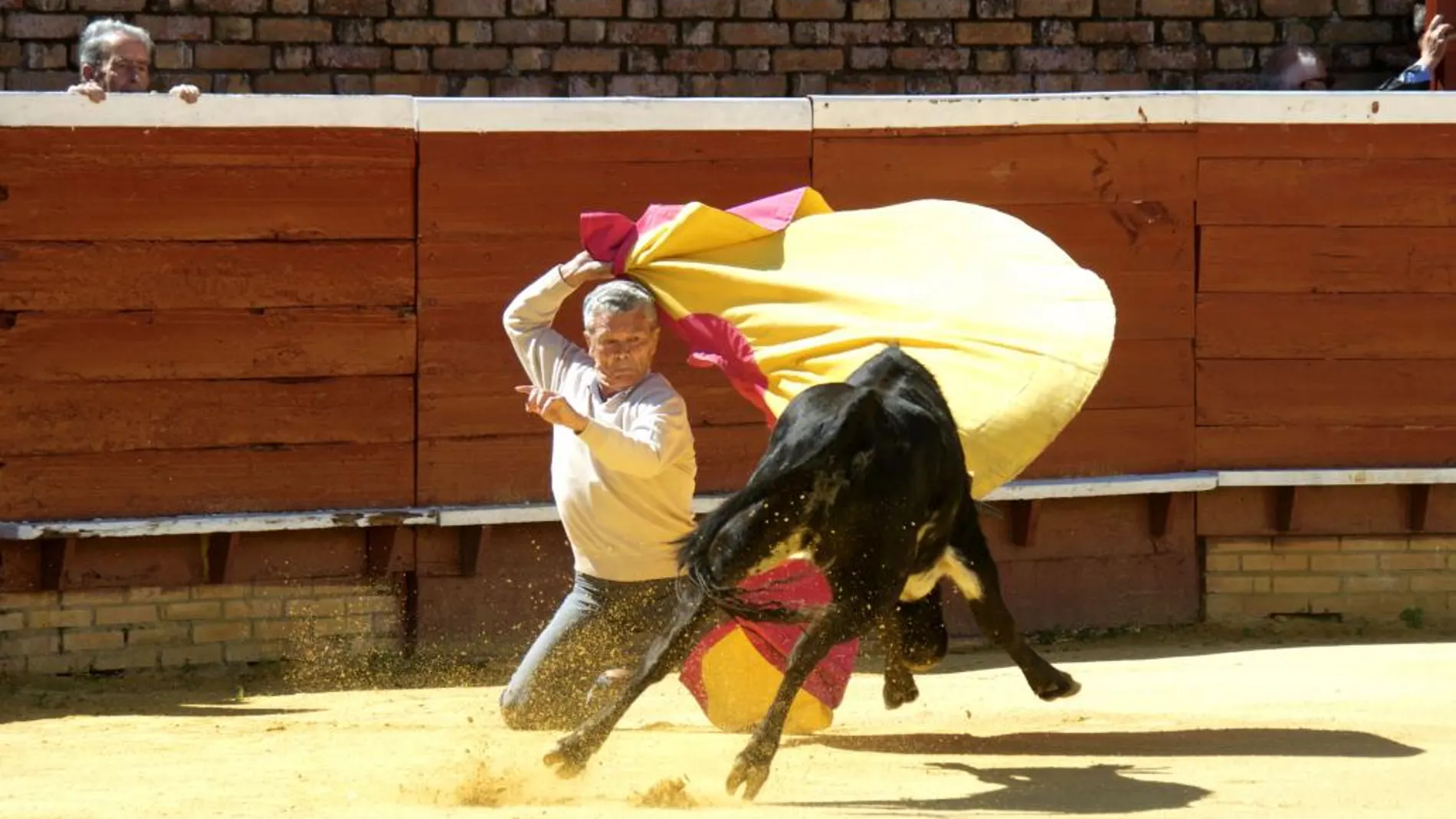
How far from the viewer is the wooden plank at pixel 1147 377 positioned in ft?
26.3

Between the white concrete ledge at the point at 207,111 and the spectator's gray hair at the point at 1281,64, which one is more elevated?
the spectator's gray hair at the point at 1281,64

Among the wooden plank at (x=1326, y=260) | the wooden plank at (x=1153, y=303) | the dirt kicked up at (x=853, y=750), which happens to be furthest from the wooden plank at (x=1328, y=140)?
the dirt kicked up at (x=853, y=750)

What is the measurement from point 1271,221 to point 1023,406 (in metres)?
2.94

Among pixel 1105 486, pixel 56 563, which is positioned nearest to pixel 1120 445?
pixel 1105 486

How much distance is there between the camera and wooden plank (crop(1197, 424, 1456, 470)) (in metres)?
8.15

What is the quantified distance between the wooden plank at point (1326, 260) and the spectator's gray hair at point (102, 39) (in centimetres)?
354

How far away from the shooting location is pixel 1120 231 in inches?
314

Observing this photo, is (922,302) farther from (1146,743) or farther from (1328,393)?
(1328,393)

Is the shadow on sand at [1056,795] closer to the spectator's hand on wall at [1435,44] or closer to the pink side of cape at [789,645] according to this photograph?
the pink side of cape at [789,645]

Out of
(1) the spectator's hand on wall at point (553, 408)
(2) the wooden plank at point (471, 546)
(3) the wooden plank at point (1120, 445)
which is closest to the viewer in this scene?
(1) the spectator's hand on wall at point (553, 408)

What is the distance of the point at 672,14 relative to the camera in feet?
31.9

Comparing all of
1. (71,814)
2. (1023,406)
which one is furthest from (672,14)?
(71,814)

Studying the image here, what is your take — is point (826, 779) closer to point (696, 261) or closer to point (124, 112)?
point (696, 261)

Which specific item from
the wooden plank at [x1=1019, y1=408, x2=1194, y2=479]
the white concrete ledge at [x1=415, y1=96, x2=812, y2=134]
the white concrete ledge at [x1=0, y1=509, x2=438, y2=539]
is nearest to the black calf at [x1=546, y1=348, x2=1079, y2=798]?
the white concrete ledge at [x1=0, y1=509, x2=438, y2=539]
